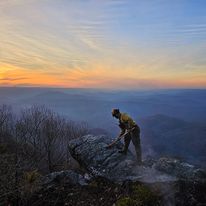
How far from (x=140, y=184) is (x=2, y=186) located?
5677 millimetres

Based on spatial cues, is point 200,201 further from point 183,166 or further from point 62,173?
point 62,173

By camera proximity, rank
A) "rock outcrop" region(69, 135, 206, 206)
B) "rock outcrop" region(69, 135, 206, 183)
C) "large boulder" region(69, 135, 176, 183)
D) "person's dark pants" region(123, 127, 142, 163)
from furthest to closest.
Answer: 1. "person's dark pants" region(123, 127, 142, 163)
2. "large boulder" region(69, 135, 176, 183)
3. "rock outcrop" region(69, 135, 206, 183)
4. "rock outcrop" region(69, 135, 206, 206)

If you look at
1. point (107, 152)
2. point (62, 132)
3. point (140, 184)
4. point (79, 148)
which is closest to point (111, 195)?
point (140, 184)

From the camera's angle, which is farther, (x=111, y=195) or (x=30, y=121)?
(x=30, y=121)

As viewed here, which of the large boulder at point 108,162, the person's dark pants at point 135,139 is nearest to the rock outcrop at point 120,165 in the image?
the large boulder at point 108,162

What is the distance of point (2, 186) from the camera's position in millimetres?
13359

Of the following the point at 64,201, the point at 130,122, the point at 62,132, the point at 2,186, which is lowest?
the point at 62,132

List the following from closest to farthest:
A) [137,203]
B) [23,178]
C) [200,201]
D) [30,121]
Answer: [137,203]
[200,201]
[23,178]
[30,121]

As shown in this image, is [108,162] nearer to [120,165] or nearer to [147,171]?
[120,165]

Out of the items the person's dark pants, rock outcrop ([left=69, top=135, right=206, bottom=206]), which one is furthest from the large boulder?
the person's dark pants

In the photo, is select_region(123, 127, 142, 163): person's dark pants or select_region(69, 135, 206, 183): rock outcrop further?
select_region(123, 127, 142, 163): person's dark pants

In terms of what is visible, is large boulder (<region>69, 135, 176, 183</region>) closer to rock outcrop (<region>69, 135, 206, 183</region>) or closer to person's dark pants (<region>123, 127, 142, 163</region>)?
rock outcrop (<region>69, 135, 206, 183</region>)

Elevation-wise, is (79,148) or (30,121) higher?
(79,148)

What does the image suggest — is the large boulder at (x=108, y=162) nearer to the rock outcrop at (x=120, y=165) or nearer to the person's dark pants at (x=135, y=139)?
the rock outcrop at (x=120, y=165)
